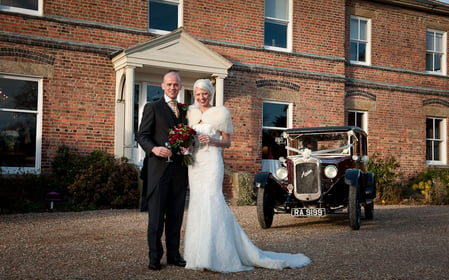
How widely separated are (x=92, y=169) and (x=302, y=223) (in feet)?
15.2

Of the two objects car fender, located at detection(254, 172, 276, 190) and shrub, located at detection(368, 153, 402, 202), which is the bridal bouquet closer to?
car fender, located at detection(254, 172, 276, 190)

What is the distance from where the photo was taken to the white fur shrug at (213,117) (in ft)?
16.5

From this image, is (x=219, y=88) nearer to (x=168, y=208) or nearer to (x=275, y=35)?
(x=275, y=35)

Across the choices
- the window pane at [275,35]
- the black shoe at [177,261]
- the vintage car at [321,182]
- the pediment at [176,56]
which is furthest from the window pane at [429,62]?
the black shoe at [177,261]

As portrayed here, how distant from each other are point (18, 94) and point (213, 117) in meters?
7.56

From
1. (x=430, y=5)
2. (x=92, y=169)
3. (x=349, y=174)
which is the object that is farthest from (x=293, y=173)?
(x=430, y=5)

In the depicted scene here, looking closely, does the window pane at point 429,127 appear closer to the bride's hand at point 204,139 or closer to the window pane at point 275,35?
the window pane at point 275,35

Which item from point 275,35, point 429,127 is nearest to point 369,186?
point 275,35

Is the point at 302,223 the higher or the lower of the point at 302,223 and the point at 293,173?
the lower

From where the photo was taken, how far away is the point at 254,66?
13.7m

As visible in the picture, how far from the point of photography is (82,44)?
1161cm

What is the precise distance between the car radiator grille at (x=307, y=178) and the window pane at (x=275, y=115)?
19.8 ft

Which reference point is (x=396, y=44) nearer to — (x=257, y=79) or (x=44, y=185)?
(x=257, y=79)

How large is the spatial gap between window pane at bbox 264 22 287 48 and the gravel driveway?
6.13 meters
